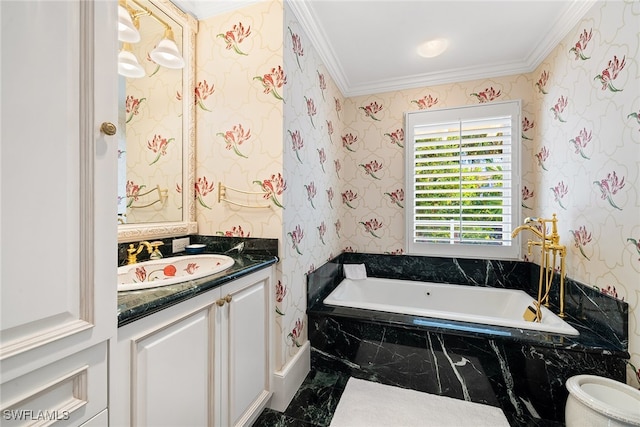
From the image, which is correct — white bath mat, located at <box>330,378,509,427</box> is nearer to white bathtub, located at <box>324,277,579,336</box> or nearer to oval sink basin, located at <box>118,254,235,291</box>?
white bathtub, located at <box>324,277,579,336</box>

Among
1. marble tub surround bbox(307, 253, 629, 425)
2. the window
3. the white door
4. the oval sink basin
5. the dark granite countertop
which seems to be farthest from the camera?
the window

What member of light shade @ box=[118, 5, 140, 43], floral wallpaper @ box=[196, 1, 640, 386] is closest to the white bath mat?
floral wallpaper @ box=[196, 1, 640, 386]

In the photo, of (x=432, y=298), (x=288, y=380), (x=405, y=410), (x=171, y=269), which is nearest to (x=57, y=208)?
(x=171, y=269)

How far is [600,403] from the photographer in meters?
1.21

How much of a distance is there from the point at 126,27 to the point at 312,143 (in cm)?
125

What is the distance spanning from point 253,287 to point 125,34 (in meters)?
1.48

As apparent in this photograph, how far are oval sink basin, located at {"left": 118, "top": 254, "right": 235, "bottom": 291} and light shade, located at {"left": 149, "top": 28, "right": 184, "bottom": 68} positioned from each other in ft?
3.84

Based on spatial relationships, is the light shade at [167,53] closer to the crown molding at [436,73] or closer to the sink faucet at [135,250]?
the crown molding at [436,73]

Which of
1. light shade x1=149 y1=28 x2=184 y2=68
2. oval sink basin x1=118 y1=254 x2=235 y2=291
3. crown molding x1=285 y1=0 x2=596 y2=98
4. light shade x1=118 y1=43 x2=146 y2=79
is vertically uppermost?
crown molding x1=285 y1=0 x2=596 y2=98

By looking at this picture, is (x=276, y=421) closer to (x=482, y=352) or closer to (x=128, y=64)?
(x=482, y=352)

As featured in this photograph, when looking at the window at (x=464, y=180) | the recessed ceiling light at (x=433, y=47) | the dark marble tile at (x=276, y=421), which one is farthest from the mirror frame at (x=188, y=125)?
the window at (x=464, y=180)

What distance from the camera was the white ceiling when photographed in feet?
5.87

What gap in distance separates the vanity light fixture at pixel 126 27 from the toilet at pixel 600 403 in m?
2.82

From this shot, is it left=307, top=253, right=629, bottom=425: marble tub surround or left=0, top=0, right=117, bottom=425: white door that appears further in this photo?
left=307, top=253, right=629, bottom=425: marble tub surround
